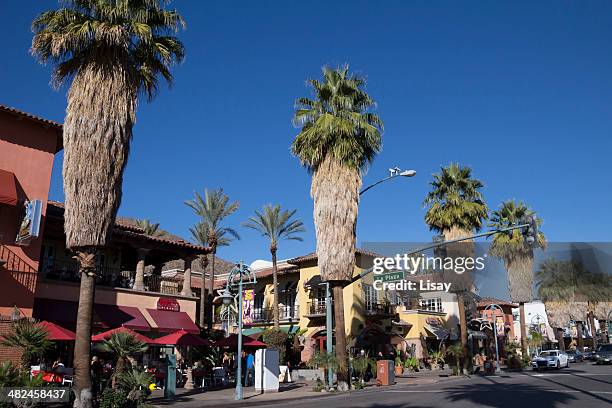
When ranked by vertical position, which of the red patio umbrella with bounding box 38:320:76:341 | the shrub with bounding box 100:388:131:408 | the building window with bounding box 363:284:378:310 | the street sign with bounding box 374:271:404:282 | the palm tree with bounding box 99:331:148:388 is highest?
the building window with bounding box 363:284:378:310

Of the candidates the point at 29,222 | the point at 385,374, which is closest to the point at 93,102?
the point at 29,222

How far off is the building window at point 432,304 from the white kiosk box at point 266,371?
1122 inches

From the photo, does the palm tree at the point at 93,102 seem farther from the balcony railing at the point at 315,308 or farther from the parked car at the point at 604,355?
the parked car at the point at 604,355

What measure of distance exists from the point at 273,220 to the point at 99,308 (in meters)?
20.2

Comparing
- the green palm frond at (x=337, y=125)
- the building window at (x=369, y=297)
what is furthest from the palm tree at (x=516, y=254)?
the green palm frond at (x=337, y=125)

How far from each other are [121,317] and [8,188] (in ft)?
27.0

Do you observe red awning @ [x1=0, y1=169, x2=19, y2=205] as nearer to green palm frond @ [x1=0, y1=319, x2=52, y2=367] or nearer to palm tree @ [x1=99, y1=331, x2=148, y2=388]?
green palm frond @ [x1=0, y1=319, x2=52, y2=367]

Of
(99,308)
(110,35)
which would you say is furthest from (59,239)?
(110,35)

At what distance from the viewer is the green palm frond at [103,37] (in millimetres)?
16453

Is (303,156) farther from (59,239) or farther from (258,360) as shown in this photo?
(59,239)

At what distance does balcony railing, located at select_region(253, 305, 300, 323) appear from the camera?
4565 cm

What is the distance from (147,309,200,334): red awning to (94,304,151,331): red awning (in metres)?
0.90

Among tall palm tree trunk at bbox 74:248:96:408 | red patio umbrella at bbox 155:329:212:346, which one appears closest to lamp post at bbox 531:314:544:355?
red patio umbrella at bbox 155:329:212:346

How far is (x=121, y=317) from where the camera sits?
26.0m
